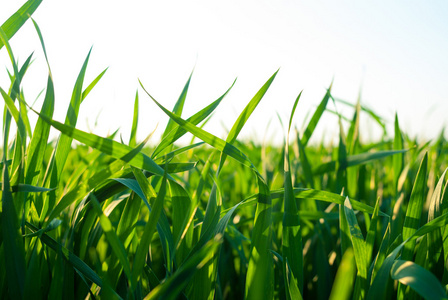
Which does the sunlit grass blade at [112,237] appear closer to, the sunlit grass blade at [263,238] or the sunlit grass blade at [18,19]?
the sunlit grass blade at [263,238]

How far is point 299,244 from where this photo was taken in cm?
39

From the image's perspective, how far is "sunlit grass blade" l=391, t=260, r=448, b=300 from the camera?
0.25 metres

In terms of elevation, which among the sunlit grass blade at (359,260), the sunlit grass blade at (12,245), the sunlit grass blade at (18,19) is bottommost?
the sunlit grass blade at (12,245)

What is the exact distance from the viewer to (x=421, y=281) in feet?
0.86

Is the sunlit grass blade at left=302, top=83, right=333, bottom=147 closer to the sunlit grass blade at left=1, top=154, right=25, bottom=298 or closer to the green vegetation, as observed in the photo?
the green vegetation

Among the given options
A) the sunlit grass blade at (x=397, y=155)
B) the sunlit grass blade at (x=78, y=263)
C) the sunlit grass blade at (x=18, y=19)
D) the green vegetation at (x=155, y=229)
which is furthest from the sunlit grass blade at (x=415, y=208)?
the sunlit grass blade at (x=18, y=19)

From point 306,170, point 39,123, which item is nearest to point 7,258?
point 39,123

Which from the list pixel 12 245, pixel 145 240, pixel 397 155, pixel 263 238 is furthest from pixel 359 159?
pixel 12 245

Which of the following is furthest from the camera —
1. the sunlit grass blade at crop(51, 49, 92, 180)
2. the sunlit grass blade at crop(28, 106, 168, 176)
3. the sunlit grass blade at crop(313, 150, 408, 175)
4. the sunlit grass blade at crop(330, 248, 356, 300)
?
the sunlit grass blade at crop(313, 150, 408, 175)

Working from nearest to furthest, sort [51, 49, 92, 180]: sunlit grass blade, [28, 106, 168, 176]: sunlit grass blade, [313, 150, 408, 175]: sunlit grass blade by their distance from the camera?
1. [28, 106, 168, 176]: sunlit grass blade
2. [51, 49, 92, 180]: sunlit grass blade
3. [313, 150, 408, 175]: sunlit grass blade

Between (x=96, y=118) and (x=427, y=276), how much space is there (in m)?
0.77

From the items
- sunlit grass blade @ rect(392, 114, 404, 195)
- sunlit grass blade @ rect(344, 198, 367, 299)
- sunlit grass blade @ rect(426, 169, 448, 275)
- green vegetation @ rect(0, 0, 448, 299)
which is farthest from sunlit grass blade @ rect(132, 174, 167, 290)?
sunlit grass blade @ rect(392, 114, 404, 195)

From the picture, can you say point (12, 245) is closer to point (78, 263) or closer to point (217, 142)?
point (78, 263)

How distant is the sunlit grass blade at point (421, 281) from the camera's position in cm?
25
